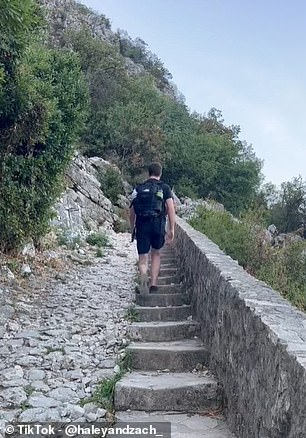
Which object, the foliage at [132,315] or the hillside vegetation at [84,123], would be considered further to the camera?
the hillside vegetation at [84,123]

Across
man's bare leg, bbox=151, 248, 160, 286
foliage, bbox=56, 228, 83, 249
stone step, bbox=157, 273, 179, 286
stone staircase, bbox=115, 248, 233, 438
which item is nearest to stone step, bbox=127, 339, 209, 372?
stone staircase, bbox=115, 248, 233, 438

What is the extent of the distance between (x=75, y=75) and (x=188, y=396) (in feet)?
26.8

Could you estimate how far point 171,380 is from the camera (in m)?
4.30

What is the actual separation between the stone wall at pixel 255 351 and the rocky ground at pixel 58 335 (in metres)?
1.03

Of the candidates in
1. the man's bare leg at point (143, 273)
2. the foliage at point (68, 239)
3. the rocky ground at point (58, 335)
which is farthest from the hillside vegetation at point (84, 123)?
the man's bare leg at point (143, 273)

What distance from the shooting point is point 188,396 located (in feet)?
13.3

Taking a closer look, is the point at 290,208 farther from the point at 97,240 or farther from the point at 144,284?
the point at 144,284

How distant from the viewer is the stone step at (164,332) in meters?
5.37

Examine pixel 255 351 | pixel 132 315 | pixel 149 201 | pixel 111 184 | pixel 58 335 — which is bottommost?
pixel 58 335

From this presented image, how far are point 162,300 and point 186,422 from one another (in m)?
2.83

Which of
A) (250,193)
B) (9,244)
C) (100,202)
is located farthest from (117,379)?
(250,193)

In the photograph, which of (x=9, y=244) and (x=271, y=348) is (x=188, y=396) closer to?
(x=271, y=348)

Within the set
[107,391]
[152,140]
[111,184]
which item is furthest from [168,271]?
[152,140]

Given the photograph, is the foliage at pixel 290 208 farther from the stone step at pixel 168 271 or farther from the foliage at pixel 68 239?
the stone step at pixel 168 271
